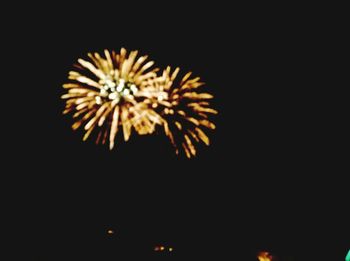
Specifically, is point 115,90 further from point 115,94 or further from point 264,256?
point 264,256

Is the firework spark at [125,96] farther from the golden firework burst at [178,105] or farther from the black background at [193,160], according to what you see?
the black background at [193,160]

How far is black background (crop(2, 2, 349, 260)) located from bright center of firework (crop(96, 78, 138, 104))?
6.12 ft

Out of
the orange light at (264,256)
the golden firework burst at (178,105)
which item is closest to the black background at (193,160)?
the orange light at (264,256)

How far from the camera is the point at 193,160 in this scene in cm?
1032

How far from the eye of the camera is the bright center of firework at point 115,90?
318 inches

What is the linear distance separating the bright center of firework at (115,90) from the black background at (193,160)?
186 centimetres

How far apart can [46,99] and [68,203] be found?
94.2 inches

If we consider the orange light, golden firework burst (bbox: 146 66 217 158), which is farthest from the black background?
golden firework burst (bbox: 146 66 217 158)

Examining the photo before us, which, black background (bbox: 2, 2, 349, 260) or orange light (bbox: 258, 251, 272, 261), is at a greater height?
black background (bbox: 2, 2, 349, 260)

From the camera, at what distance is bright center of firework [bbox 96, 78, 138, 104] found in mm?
8078

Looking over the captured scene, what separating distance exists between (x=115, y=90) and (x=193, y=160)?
3105 mm

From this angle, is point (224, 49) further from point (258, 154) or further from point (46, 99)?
point (46, 99)

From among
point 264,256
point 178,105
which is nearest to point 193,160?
point 178,105

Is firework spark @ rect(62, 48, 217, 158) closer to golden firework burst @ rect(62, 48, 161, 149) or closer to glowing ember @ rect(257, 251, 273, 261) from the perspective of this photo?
golden firework burst @ rect(62, 48, 161, 149)
